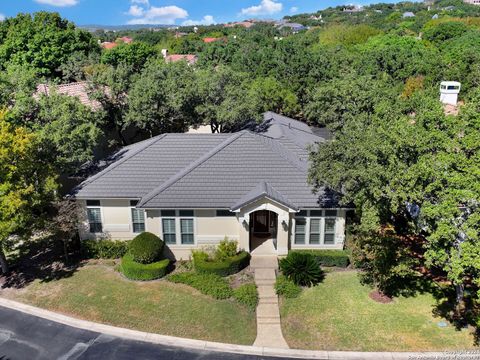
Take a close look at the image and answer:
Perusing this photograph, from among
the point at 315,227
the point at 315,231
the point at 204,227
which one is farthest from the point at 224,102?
the point at 315,231

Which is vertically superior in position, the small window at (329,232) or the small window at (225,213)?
the small window at (225,213)

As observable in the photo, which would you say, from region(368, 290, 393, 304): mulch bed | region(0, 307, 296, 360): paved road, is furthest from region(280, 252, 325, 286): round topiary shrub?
region(0, 307, 296, 360): paved road

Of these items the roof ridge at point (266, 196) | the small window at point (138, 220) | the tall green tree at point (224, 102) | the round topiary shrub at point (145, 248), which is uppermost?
the tall green tree at point (224, 102)

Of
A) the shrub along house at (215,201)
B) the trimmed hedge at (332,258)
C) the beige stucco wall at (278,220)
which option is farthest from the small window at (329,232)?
the beige stucco wall at (278,220)

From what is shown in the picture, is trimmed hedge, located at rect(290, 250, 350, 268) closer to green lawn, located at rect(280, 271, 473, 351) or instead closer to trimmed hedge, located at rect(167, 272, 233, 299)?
green lawn, located at rect(280, 271, 473, 351)

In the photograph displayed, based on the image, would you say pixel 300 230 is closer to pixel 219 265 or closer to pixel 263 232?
pixel 263 232

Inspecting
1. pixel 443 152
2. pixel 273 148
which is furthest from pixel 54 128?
pixel 443 152

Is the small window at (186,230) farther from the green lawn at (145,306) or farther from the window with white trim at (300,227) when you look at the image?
the window with white trim at (300,227)
